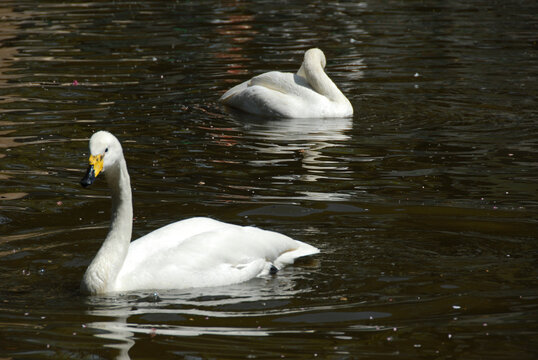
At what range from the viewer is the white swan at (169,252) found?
7.36m

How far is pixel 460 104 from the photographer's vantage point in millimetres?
14211

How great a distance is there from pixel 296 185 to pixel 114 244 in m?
3.31

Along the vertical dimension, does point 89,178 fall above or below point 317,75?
above

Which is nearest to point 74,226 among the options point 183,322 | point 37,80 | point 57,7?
point 183,322

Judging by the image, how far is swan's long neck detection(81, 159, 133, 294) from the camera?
24.1 ft

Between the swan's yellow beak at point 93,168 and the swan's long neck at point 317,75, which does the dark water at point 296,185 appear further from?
the swan's yellow beak at point 93,168

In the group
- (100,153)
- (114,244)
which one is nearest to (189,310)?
(114,244)

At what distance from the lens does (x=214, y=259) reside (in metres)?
7.67

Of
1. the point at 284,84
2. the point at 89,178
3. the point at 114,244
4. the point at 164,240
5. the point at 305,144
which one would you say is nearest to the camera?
the point at 89,178

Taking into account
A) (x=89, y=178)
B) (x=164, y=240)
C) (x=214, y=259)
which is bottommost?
(x=214, y=259)

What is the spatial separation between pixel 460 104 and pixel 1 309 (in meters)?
8.53

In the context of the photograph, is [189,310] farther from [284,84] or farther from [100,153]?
[284,84]

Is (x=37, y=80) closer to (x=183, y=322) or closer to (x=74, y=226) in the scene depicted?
(x=74, y=226)

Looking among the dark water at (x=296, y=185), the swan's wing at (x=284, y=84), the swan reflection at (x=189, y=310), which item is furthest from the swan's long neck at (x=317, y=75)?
the swan reflection at (x=189, y=310)
